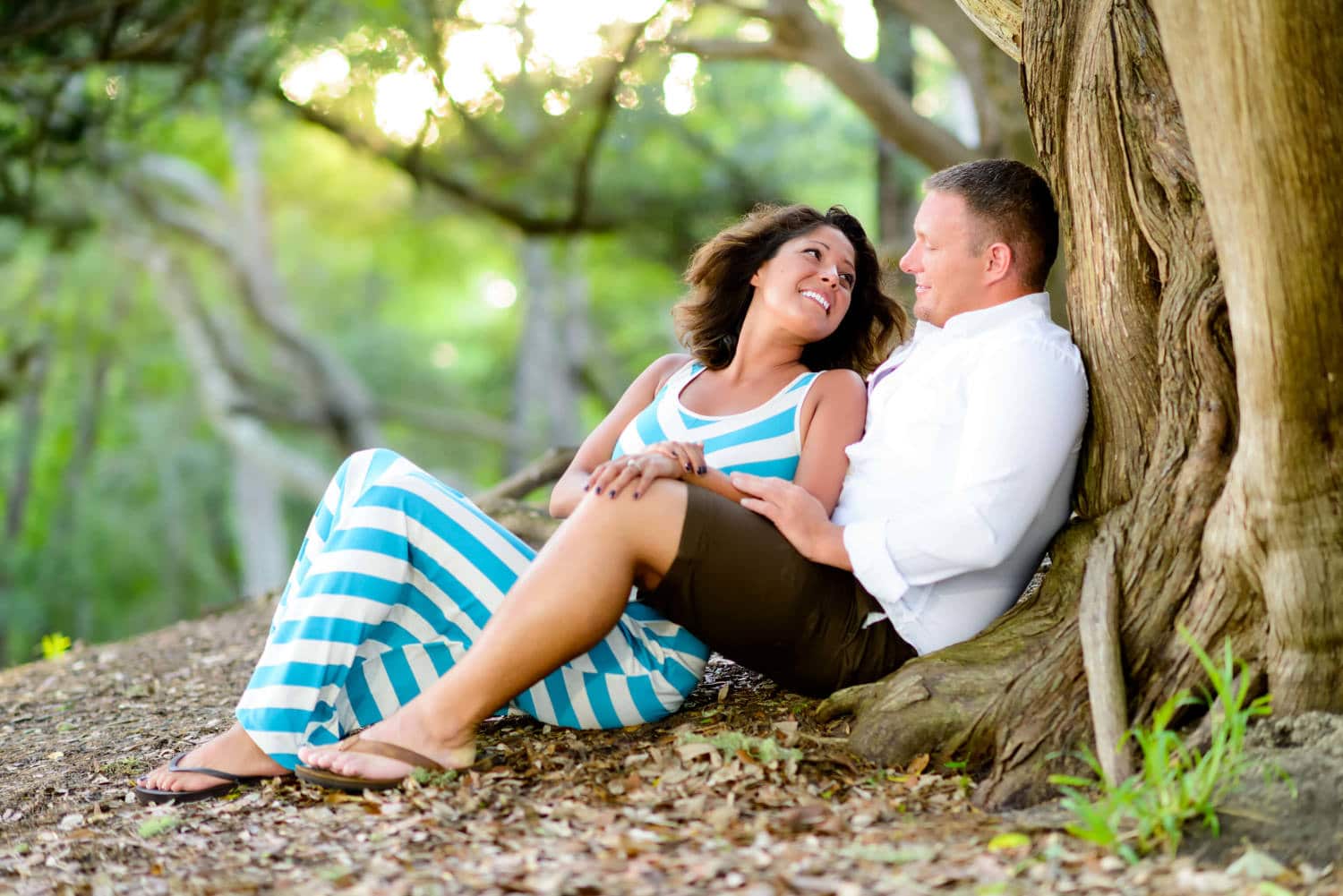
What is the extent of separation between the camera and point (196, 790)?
129 inches

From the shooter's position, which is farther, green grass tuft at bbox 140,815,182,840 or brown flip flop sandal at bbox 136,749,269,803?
brown flip flop sandal at bbox 136,749,269,803

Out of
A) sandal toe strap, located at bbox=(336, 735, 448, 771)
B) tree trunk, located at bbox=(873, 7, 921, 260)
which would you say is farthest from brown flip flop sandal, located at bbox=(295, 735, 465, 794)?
tree trunk, located at bbox=(873, 7, 921, 260)

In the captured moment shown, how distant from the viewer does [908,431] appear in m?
3.33

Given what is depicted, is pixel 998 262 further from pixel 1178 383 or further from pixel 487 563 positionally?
pixel 487 563

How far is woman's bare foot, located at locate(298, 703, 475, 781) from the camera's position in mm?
3131

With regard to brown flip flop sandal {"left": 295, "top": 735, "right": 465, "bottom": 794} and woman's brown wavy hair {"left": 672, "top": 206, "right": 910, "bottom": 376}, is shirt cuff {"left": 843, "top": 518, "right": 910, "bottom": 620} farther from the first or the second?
brown flip flop sandal {"left": 295, "top": 735, "right": 465, "bottom": 794}

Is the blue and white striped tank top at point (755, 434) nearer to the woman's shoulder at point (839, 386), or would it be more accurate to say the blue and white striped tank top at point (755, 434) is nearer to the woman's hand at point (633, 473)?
the woman's shoulder at point (839, 386)

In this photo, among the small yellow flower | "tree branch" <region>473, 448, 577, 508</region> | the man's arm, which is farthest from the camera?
the small yellow flower

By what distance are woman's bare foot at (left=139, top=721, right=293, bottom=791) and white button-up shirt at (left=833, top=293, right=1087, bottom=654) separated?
163 cm

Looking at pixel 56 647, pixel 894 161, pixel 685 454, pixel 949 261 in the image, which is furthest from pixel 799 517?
pixel 894 161

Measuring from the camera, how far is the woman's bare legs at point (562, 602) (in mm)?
3104

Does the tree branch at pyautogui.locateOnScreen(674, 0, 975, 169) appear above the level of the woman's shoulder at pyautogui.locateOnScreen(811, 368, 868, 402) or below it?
above

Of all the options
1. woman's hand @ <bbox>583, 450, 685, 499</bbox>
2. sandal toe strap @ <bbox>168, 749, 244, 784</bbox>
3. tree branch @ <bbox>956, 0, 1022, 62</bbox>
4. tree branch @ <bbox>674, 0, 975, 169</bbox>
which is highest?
tree branch @ <bbox>674, 0, 975, 169</bbox>

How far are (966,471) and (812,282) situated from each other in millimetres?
1075
